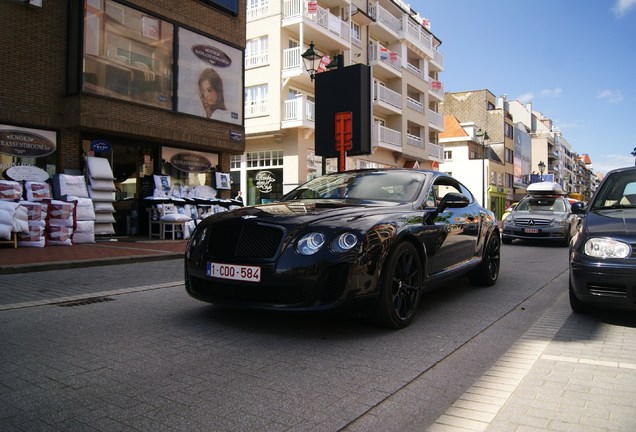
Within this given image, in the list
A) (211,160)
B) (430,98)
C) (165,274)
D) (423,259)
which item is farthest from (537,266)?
(430,98)

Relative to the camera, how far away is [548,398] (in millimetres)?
2859

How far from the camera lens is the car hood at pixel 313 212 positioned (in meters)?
4.06

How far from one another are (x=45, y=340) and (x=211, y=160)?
12701 mm

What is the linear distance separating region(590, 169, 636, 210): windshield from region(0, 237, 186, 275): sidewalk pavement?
7534mm

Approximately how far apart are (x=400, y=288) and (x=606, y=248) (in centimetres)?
187

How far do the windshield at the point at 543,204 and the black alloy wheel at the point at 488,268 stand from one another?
26.8 ft

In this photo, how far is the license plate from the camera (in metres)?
3.86

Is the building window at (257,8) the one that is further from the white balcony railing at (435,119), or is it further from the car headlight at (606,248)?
the car headlight at (606,248)

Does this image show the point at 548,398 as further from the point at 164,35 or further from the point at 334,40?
the point at 334,40

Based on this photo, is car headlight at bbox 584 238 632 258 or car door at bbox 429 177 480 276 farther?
car door at bbox 429 177 480 276

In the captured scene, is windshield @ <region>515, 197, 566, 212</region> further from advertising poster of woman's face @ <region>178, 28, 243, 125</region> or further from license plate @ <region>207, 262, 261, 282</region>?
license plate @ <region>207, 262, 261, 282</region>

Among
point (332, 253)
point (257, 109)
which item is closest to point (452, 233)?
point (332, 253)

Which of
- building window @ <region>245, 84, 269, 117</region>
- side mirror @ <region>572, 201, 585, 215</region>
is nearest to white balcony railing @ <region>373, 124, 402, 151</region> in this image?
building window @ <region>245, 84, 269, 117</region>

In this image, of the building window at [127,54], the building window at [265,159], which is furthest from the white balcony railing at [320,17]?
the building window at [127,54]
